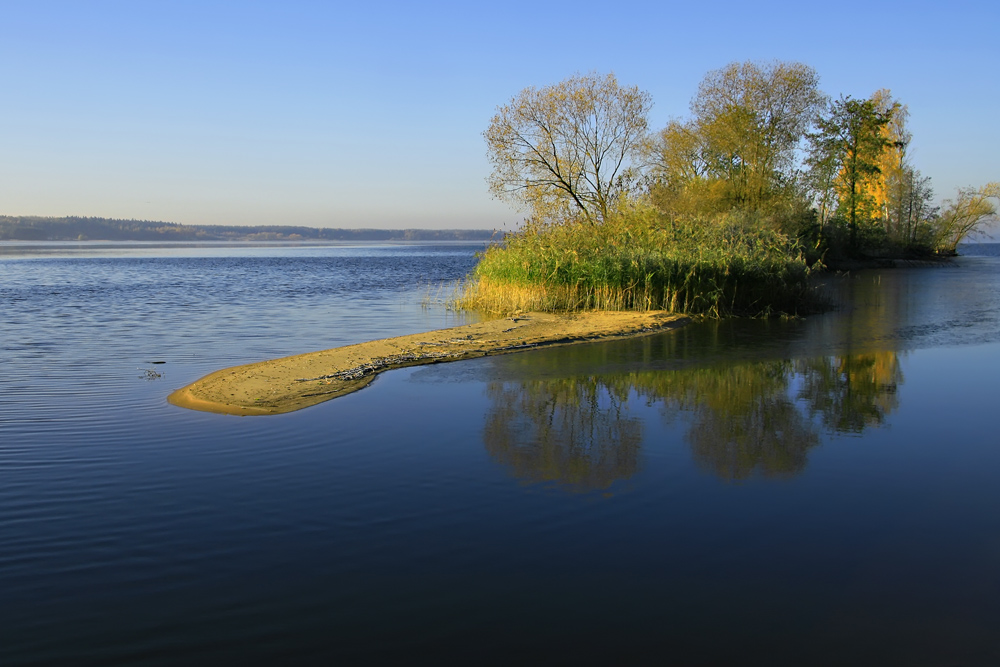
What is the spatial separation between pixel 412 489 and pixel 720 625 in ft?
10.2

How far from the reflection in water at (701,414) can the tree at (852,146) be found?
140ft

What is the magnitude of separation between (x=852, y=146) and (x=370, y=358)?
48964 millimetres

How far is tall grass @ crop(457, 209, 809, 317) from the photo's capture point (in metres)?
20.8

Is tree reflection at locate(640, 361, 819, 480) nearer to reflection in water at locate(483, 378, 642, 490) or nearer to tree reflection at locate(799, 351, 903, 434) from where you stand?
tree reflection at locate(799, 351, 903, 434)

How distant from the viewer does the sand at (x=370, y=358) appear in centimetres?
1029

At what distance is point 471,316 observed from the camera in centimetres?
2223

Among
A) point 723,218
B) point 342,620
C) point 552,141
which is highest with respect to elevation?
point 552,141

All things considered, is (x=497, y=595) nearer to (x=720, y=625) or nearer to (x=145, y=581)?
(x=720, y=625)

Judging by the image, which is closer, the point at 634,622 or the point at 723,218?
the point at 634,622

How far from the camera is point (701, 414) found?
9688 millimetres

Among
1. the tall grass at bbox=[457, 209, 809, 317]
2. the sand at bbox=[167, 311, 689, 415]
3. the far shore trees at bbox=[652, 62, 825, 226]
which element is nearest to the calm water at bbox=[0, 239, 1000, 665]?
the sand at bbox=[167, 311, 689, 415]

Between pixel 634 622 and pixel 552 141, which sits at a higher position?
pixel 552 141

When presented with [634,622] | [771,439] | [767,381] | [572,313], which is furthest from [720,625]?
[572,313]

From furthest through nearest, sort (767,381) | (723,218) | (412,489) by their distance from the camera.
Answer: (723,218)
(767,381)
(412,489)
